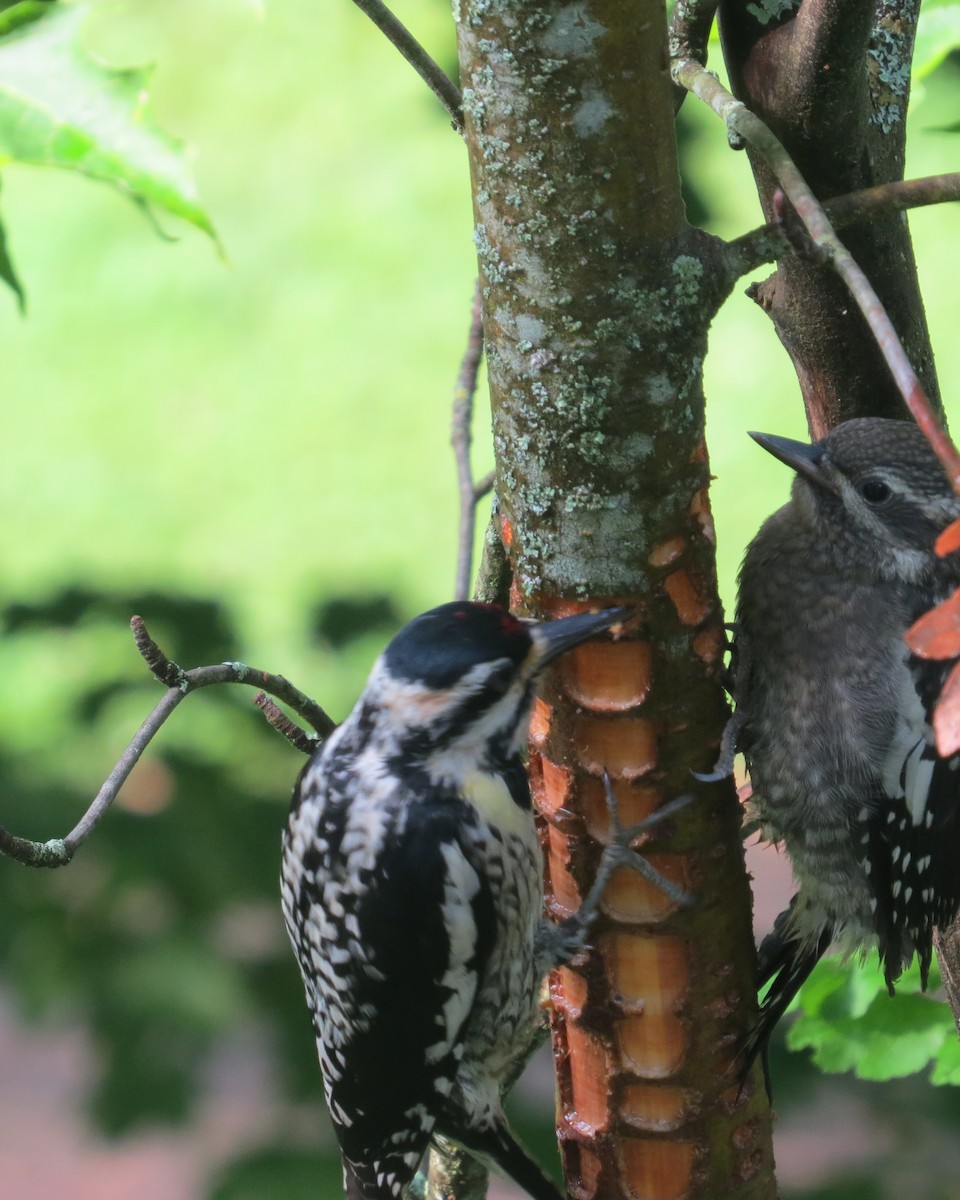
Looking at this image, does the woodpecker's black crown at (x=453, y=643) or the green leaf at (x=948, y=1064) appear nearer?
the woodpecker's black crown at (x=453, y=643)

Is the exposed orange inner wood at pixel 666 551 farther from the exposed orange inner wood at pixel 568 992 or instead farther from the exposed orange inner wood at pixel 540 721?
the exposed orange inner wood at pixel 568 992

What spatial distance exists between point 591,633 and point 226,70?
5.33 metres

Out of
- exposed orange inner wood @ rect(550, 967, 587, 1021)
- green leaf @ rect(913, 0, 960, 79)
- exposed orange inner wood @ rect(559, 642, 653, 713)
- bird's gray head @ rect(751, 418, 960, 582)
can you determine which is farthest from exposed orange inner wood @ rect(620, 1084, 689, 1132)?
green leaf @ rect(913, 0, 960, 79)

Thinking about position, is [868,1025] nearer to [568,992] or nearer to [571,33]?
[568,992]

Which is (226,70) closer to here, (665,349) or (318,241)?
(318,241)

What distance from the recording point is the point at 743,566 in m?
2.00

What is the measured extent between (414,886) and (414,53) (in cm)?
98

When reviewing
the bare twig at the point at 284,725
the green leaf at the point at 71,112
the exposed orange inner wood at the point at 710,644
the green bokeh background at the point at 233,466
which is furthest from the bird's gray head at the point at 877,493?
the green bokeh background at the point at 233,466

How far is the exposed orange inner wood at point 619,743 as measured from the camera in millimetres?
1559

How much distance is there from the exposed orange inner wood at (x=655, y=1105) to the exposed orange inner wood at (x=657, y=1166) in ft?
0.08

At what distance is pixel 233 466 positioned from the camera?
5199 millimetres

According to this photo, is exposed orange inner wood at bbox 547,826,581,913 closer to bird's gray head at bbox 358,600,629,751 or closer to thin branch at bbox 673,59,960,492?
bird's gray head at bbox 358,600,629,751

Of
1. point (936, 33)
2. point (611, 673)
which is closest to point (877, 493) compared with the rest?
point (611, 673)

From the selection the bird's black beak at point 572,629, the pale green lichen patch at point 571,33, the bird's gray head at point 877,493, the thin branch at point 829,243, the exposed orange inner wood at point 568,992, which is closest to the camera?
the thin branch at point 829,243
